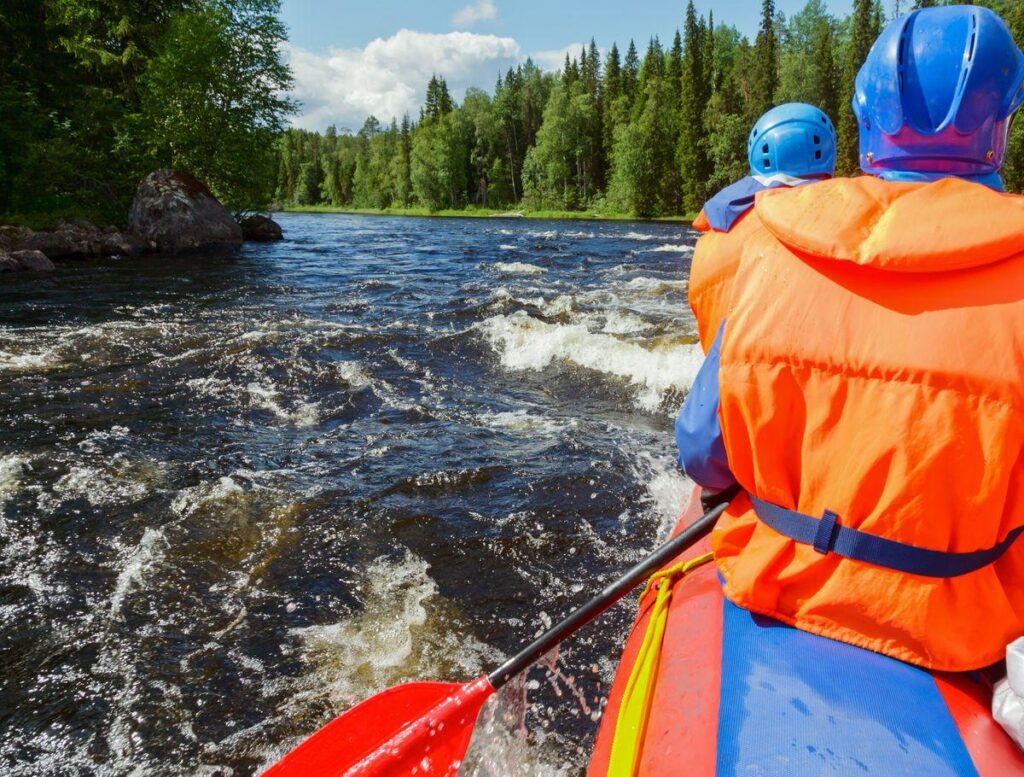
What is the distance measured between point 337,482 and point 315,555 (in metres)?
0.97

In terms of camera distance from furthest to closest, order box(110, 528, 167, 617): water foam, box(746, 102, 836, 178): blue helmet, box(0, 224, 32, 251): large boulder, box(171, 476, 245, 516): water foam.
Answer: box(0, 224, 32, 251): large boulder < box(171, 476, 245, 516): water foam < box(110, 528, 167, 617): water foam < box(746, 102, 836, 178): blue helmet

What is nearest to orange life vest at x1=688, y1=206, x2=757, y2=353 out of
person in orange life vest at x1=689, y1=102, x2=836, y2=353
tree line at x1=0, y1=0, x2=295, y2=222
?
person in orange life vest at x1=689, y1=102, x2=836, y2=353

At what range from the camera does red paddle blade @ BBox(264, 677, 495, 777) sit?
2152mm

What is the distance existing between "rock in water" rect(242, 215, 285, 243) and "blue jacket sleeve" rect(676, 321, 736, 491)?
1041 inches

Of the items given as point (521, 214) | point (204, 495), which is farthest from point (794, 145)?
point (521, 214)

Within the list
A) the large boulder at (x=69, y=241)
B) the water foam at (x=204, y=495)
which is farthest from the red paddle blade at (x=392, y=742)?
the large boulder at (x=69, y=241)

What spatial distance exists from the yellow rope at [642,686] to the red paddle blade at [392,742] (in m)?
0.69

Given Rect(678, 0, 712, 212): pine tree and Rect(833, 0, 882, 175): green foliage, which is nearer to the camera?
Rect(833, 0, 882, 175): green foliage

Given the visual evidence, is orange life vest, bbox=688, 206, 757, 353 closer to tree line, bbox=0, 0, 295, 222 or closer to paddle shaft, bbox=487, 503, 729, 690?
paddle shaft, bbox=487, 503, 729, 690

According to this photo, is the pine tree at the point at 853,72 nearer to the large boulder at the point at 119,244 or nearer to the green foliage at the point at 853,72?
the green foliage at the point at 853,72

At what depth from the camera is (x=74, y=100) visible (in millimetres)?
23031

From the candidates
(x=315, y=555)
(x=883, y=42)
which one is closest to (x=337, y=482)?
(x=315, y=555)

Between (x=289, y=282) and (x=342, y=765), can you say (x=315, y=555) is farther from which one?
(x=289, y=282)

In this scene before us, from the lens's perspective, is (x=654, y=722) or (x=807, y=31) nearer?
(x=654, y=722)
